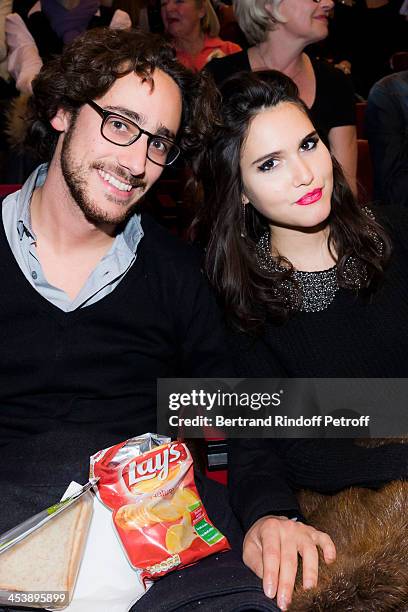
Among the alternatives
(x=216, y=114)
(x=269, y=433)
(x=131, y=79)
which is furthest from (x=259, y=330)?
(x=131, y=79)

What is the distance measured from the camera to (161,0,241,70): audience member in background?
3.58 meters

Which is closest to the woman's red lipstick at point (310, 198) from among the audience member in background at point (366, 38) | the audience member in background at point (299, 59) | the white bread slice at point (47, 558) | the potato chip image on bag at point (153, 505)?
the potato chip image on bag at point (153, 505)

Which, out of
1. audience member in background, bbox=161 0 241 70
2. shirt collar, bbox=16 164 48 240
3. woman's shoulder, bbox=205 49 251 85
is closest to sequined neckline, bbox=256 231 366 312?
shirt collar, bbox=16 164 48 240

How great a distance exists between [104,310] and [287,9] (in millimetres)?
1556

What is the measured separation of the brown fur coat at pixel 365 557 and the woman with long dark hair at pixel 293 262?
0.20m

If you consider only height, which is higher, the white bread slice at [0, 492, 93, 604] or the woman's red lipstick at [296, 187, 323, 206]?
the woman's red lipstick at [296, 187, 323, 206]


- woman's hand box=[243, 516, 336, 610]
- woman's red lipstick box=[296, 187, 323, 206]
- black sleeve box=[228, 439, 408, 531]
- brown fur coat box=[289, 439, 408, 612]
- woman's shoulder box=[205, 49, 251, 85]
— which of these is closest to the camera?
brown fur coat box=[289, 439, 408, 612]

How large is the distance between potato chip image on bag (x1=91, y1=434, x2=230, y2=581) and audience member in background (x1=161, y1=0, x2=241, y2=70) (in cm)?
257

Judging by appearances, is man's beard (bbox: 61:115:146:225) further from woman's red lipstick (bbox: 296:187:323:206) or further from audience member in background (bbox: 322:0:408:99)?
audience member in background (bbox: 322:0:408:99)

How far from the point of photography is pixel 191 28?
11.8 feet

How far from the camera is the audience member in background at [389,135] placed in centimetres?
265

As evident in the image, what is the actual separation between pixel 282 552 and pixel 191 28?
9.25 feet

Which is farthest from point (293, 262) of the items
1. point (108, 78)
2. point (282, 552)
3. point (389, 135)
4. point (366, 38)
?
point (366, 38)

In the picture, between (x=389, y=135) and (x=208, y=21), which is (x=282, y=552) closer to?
(x=389, y=135)
